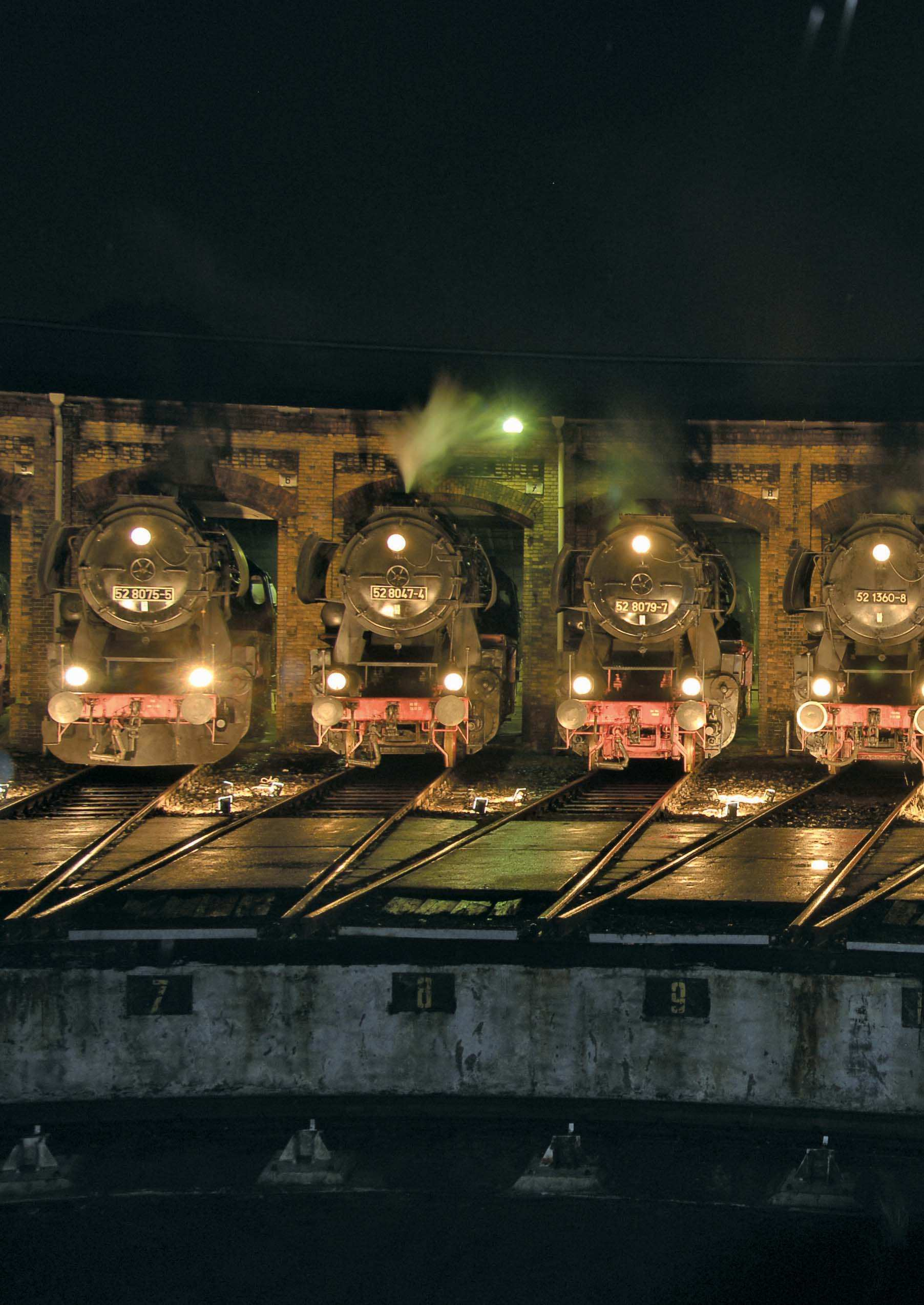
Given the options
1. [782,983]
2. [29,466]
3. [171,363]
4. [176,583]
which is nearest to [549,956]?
[782,983]

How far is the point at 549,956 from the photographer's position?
7410mm

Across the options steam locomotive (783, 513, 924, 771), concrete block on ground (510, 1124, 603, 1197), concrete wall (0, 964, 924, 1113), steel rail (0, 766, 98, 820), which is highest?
steam locomotive (783, 513, 924, 771)

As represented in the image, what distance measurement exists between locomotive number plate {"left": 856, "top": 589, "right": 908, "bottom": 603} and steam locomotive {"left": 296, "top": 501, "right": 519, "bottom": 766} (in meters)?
4.02

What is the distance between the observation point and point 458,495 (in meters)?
16.8

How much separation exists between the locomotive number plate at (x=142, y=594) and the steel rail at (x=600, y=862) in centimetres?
532

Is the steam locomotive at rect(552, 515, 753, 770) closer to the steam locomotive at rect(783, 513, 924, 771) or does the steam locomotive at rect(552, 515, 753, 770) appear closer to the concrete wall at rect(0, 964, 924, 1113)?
the steam locomotive at rect(783, 513, 924, 771)

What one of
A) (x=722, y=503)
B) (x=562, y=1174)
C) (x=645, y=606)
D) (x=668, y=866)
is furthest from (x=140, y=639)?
(x=562, y=1174)

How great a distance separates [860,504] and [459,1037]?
11.5 m

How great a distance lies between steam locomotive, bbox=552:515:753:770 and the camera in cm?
1306

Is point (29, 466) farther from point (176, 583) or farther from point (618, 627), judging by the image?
point (618, 627)

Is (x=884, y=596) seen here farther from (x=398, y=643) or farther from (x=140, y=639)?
(x=140, y=639)

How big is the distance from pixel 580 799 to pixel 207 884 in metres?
5.04

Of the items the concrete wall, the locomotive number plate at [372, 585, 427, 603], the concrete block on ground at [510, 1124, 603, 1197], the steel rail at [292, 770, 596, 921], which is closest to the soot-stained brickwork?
the locomotive number plate at [372, 585, 427, 603]

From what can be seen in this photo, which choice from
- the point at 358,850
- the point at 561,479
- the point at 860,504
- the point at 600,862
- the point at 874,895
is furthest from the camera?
the point at 860,504
